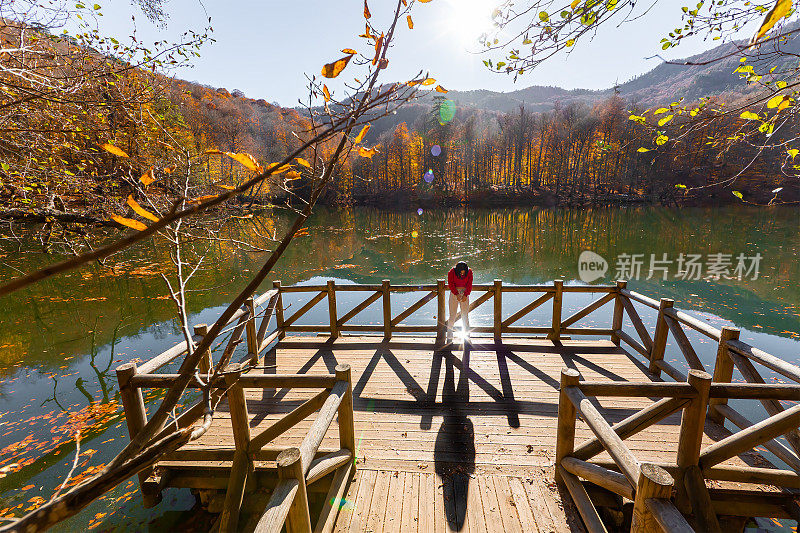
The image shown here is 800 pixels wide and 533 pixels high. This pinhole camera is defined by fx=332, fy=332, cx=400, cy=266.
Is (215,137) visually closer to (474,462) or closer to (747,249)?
(474,462)

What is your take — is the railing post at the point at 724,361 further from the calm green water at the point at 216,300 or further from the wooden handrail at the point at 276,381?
the wooden handrail at the point at 276,381

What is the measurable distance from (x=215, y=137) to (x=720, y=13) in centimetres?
3835

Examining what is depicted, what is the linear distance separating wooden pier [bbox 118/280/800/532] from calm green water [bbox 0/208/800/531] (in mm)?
1557

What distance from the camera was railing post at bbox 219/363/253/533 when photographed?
10.8 ft

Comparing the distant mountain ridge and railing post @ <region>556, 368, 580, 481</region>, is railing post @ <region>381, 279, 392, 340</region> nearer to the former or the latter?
railing post @ <region>556, 368, 580, 481</region>

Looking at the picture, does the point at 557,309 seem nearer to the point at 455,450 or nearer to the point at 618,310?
the point at 618,310

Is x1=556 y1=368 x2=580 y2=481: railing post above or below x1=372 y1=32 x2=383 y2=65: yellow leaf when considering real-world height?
below

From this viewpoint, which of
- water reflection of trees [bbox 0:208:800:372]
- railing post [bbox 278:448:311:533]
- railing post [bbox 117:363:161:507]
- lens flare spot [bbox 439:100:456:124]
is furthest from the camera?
lens flare spot [bbox 439:100:456:124]

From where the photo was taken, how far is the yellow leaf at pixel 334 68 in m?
1.12

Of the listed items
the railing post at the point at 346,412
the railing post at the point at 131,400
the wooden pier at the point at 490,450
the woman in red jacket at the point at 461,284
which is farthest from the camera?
the woman in red jacket at the point at 461,284

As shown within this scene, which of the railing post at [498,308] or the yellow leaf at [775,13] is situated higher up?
the yellow leaf at [775,13]

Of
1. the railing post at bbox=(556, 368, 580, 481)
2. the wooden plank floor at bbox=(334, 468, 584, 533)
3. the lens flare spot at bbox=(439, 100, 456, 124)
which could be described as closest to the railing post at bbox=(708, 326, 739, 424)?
the railing post at bbox=(556, 368, 580, 481)

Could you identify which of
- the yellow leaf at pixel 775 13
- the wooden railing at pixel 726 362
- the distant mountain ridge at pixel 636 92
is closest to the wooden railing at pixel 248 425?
the yellow leaf at pixel 775 13

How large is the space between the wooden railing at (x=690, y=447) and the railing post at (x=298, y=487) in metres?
2.24
